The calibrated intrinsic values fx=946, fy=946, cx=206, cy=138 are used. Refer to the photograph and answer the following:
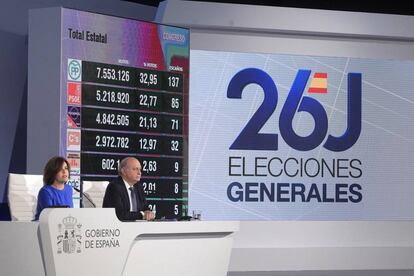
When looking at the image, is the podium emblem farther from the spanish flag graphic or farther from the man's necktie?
the spanish flag graphic

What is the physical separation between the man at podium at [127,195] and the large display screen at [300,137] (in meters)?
3.66

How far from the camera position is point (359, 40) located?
11430 mm

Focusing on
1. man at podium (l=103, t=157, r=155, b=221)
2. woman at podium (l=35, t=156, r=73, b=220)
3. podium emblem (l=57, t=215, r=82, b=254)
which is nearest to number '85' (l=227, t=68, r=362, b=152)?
man at podium (l=103, t=157, r=155, b=221)

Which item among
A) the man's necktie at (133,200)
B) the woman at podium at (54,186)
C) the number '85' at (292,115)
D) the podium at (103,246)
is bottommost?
the podium at (103,246)

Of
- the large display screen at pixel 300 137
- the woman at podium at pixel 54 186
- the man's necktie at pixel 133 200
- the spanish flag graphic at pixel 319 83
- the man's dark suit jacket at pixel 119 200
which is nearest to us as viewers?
the woman at podium at pixel 54 186

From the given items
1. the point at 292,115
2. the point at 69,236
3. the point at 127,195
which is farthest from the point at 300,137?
the point at 69,236

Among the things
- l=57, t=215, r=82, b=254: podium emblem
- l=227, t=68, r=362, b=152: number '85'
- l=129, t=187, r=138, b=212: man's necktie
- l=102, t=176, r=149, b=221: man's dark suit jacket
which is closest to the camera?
l=57, t=215, r=82, b=254: podium emblem

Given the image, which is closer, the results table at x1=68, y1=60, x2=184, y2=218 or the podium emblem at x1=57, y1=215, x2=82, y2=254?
the podium emblem at x1=57, y1=215, x2=82, y2=254

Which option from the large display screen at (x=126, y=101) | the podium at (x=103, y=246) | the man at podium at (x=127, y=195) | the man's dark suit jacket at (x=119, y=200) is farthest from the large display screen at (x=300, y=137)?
the podium at (x=103, y=246)

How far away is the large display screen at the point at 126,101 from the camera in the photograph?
28.1 feet

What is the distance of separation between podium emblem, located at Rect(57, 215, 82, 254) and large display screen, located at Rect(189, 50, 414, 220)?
4.94 meters

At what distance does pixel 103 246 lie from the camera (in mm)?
5805

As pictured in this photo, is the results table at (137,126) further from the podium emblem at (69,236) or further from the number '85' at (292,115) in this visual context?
the podium emblem at (69,236)

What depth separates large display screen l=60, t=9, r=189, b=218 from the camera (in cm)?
858
